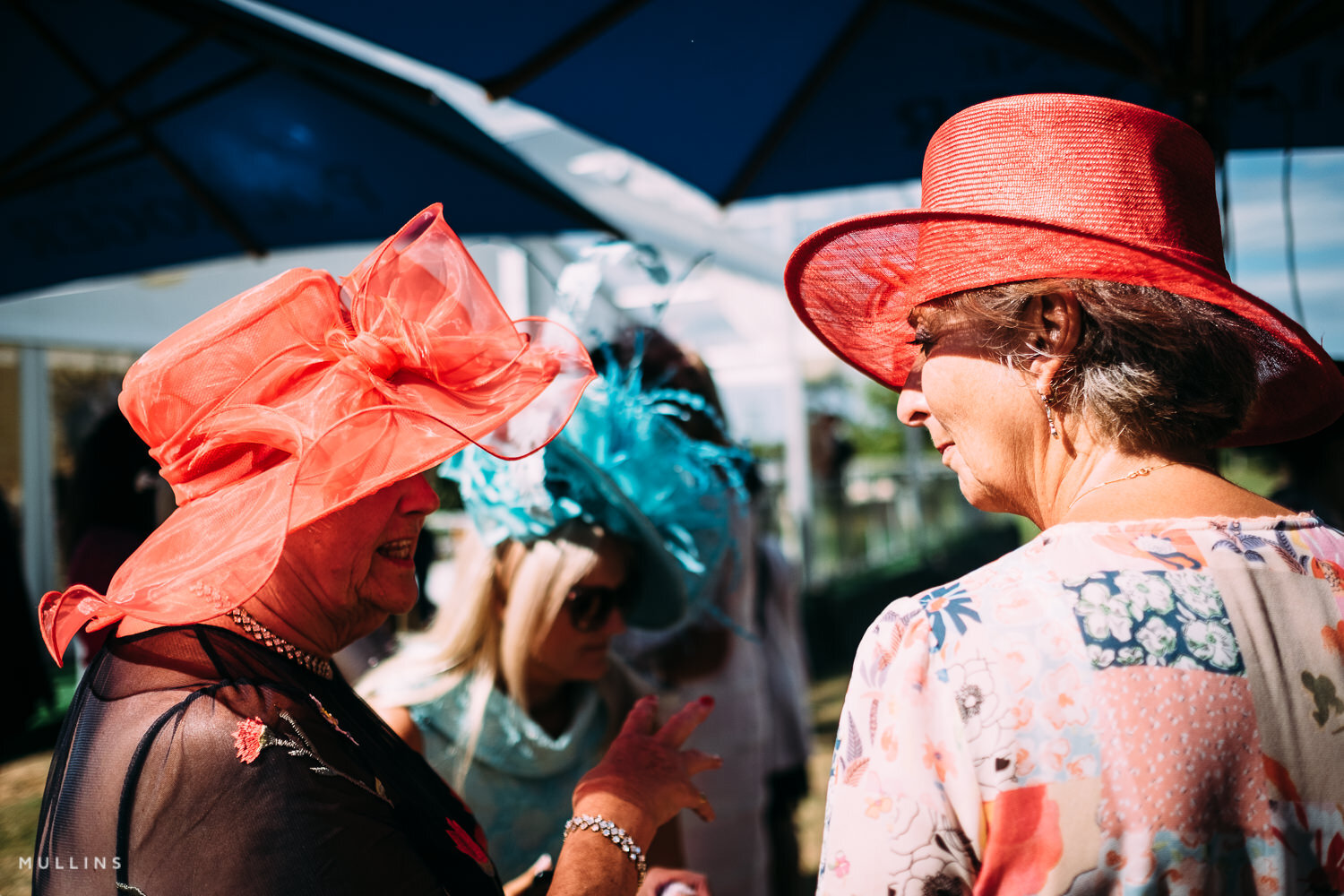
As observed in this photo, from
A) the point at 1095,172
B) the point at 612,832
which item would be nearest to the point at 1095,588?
the point at 1095,172

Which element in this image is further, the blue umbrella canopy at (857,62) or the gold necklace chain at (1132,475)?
the blue umbrella canopy at (857,62)

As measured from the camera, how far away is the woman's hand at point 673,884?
4.90ft

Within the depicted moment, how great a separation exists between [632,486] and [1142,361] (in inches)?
51.7

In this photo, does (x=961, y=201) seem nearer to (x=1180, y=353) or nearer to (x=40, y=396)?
(x=1180, y=353)

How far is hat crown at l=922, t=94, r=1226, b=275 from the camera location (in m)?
1.08

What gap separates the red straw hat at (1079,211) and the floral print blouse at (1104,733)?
33cm

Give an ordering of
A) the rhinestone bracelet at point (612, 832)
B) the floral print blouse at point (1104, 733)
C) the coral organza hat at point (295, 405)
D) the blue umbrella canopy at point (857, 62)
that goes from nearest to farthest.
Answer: the floral print blouse at point (1104, 733) < the coral organza hat at point (295, 405) < the rhinestone bracelet at point (612, 832) < the blue umbrella canopy at point (857, 62)

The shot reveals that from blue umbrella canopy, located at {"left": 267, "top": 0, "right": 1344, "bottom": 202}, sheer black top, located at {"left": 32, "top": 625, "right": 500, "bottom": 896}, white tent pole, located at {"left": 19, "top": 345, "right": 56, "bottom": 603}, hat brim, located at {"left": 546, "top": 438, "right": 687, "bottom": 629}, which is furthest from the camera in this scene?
white tent pole, located at {"left": 19, "top": 345, "right": 56, "bottom": 603}

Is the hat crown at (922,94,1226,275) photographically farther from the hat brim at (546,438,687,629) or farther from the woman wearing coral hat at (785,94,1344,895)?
the hat brim at (546,438,687,629)

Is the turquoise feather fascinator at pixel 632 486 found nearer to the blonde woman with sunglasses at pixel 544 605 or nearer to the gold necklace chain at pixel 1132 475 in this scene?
the blonde woman with sunglasses at pixel 544 605

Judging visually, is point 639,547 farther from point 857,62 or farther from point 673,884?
point 857,62

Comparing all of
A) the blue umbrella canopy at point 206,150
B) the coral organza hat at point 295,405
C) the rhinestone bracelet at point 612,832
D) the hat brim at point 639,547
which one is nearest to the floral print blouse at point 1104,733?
the rhinestone bracelet at point 612,832

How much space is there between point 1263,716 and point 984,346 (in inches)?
20.3

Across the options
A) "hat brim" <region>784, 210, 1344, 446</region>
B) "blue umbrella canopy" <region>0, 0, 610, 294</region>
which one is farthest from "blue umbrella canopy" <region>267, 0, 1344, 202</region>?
"hat brim" <region>784, 210, 1344, 446</region>
